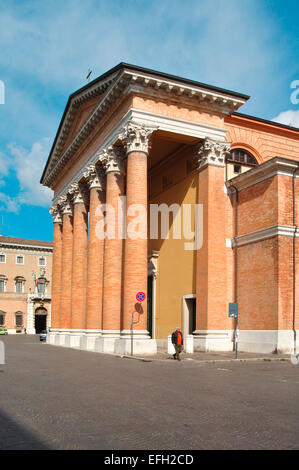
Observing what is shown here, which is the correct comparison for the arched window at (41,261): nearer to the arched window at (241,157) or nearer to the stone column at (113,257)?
the stone column at (113,257)

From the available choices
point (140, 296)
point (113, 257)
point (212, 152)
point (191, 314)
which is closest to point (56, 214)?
point (113, 257)

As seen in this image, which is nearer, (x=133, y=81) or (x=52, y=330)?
(x=133, y=81)

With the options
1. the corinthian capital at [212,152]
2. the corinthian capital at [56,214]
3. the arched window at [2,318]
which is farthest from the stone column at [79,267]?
the arched window at [2,318]

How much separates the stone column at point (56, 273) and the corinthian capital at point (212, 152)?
55.7 feet

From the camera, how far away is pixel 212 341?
76.2ft

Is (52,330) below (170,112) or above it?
below

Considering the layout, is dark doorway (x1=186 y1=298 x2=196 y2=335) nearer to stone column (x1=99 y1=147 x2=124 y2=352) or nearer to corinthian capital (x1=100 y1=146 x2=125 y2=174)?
stone column (x1=99 y1=147 x2=124 y2=352)

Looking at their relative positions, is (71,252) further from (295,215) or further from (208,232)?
(295,215)

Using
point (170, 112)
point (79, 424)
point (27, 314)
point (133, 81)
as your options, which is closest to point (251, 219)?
point (170, 112)

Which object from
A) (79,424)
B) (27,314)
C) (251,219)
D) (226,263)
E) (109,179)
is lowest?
(27,314)

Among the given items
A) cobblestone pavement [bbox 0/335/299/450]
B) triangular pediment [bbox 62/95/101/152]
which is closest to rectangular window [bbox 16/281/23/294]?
triangular pediment [bbox 62/95/101/152]

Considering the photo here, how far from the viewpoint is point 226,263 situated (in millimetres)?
24969

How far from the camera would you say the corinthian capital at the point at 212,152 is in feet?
82.4
